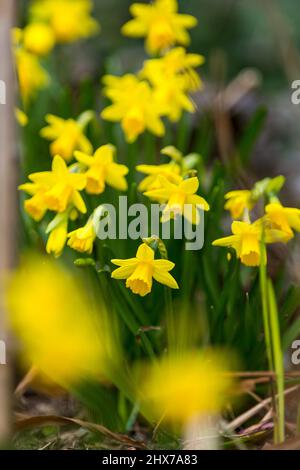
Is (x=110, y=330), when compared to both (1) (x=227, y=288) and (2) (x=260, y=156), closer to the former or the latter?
(1) (x=227, y=288)

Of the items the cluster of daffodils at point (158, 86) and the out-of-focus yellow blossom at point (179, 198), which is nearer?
the out-of-focus yellow blossom at point (179, 198)

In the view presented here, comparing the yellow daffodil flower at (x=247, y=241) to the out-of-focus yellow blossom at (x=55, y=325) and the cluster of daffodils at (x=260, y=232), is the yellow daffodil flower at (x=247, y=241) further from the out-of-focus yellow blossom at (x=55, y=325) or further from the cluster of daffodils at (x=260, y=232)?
the out-of-focus yellow blossom at (x=55, y=325)

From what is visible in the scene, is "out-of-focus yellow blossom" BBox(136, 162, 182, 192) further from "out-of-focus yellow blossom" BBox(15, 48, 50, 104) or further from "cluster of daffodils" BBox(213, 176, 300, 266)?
"out-of-focus yellow blossom" BBox(15, 48, 50, 104)

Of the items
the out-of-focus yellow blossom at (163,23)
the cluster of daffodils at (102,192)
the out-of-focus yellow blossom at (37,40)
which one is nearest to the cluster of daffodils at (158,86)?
the out-of-focus yellow blossom at (163,23)

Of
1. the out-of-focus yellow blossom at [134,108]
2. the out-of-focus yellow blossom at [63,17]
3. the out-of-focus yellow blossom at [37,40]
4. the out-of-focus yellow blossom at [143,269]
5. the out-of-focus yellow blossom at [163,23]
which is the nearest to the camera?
the out-of-focus yellow blossom at [143,269]

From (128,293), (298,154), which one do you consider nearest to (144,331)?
(128,293)

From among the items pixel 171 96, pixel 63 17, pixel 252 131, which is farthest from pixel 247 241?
pixel 63 17

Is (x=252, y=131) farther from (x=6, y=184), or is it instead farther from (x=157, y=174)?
(x=6, y=184)
